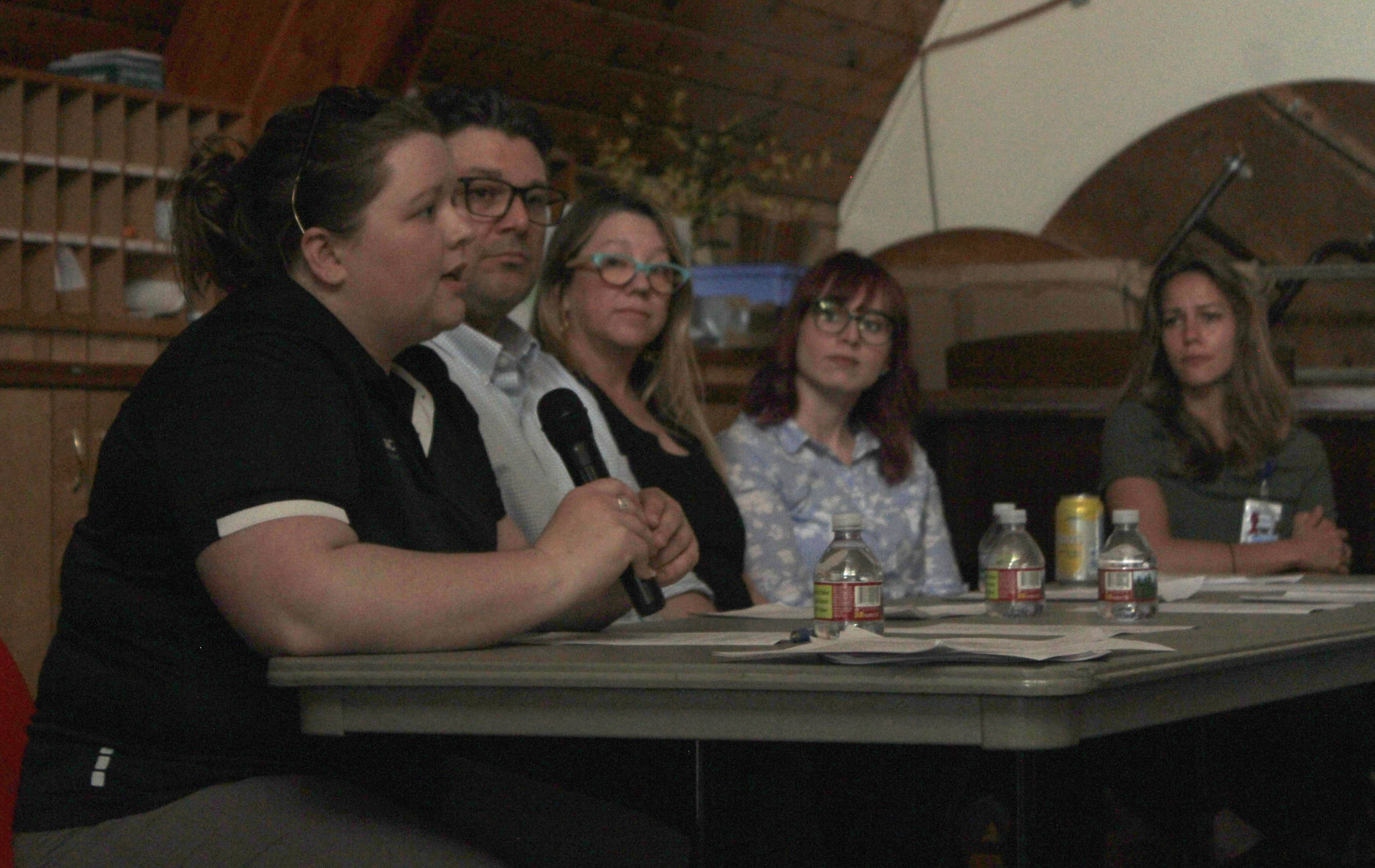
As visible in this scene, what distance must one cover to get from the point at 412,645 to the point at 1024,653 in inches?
19.1

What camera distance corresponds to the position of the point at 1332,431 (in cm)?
365

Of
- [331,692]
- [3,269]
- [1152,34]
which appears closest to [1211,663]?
[331,692]

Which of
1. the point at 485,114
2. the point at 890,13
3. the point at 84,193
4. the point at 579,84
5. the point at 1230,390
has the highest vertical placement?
the point at 890,13

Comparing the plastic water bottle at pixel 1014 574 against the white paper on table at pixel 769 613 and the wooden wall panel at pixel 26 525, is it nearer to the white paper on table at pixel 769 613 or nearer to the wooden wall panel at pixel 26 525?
the white paper on table at pixel 769 613

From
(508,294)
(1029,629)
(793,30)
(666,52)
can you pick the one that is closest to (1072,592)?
(1029,629)

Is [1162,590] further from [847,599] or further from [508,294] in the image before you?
[508,294]

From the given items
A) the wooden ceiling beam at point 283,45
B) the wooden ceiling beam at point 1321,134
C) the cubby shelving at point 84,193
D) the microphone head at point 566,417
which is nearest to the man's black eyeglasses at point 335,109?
the microphone head at point 566,417

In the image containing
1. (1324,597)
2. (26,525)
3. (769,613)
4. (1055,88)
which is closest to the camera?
(769,613)

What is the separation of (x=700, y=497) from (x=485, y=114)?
0.68 meters

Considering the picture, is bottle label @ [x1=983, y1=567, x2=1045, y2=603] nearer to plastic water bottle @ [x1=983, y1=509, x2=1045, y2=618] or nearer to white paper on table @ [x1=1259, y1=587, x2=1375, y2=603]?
plastic water bottle @ [x1=983, y1=509, x2=1045, y2=618]

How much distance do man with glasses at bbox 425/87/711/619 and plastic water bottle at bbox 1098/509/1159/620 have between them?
61 centimetres

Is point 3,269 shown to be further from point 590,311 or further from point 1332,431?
point 1332,431

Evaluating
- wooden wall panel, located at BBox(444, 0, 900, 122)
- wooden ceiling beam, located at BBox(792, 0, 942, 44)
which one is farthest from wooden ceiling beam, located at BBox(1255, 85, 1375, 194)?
wooden wall panel, located at BBox(444, 0, 900, 122)

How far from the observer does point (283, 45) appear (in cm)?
403
